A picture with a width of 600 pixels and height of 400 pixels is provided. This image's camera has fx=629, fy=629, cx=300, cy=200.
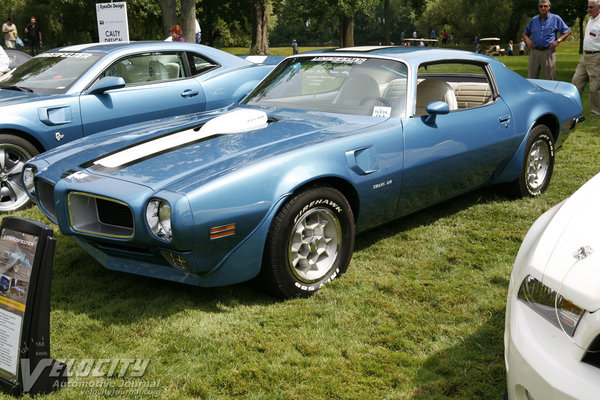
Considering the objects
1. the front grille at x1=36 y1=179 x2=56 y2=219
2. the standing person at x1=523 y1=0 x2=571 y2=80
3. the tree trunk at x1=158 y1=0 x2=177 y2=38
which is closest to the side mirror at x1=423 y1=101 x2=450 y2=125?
the front grille at x1=36 y1=179 x2=56 y2=219

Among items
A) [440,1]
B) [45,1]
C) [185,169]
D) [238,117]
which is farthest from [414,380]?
[440,1]

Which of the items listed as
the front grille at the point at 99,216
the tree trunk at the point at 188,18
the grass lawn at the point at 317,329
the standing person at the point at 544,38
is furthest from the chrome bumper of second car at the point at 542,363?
the tree trunk at the point at 188,18

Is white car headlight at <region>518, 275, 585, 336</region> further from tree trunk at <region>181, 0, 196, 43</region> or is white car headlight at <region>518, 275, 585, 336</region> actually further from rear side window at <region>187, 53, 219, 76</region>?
→ tree trunk at <region>181, 0, 196, 43</region>

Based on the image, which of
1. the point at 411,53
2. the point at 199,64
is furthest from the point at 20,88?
the point at 411,53

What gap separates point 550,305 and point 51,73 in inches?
218

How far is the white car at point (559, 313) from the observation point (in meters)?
1.94

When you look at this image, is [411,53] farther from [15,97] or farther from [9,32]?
[9,32]

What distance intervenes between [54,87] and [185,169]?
3.17m

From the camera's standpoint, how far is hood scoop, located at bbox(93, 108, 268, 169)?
149 inches

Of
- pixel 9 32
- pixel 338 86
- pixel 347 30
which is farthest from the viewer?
pixel 347 30

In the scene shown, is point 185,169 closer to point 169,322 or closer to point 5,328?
point 169,322

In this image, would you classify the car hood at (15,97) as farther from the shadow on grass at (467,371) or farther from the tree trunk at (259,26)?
the tree trunk at (259,26)

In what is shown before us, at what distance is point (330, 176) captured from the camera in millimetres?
→ 3736

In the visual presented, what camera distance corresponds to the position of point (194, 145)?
3.91m
